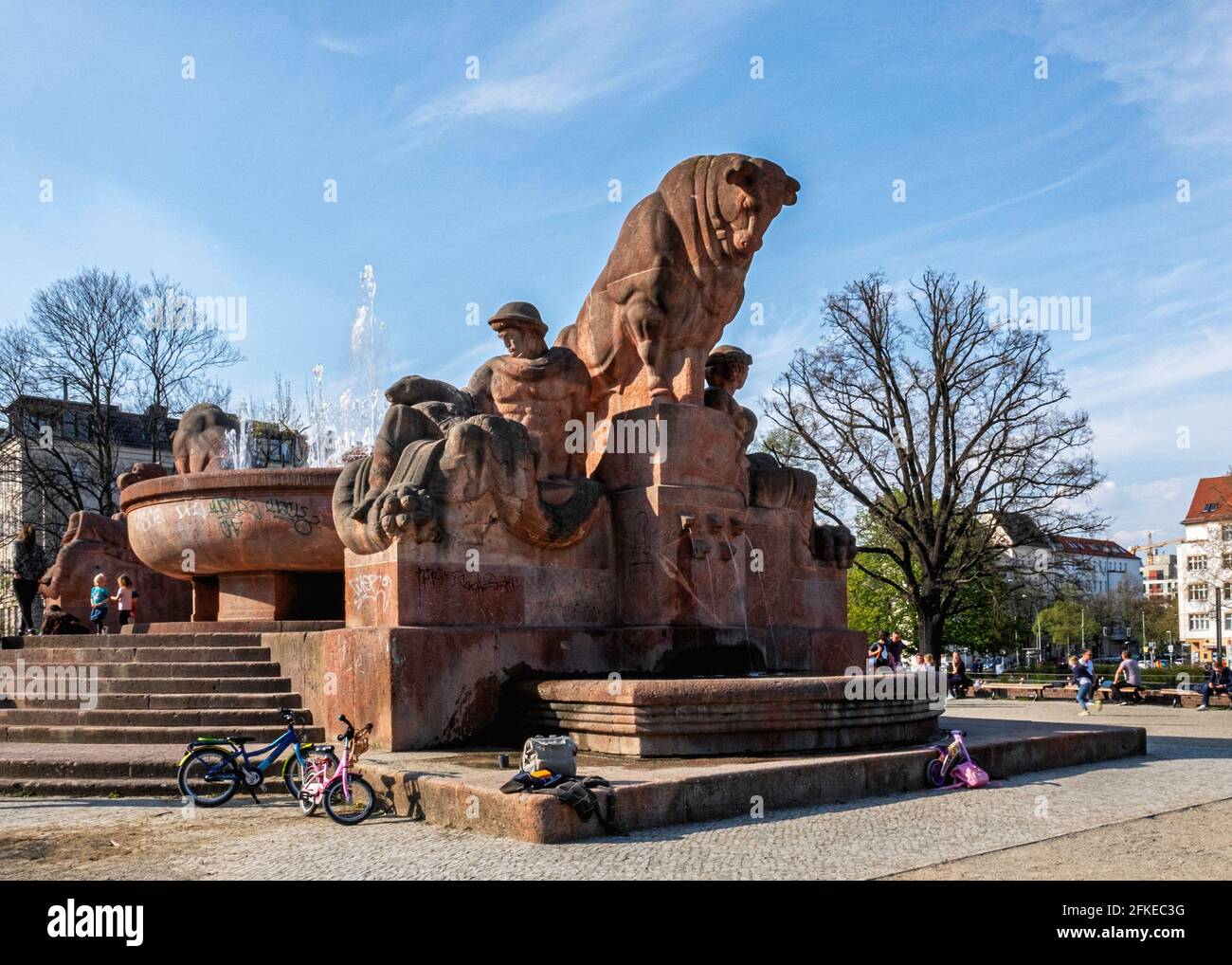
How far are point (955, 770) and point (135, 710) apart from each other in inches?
279

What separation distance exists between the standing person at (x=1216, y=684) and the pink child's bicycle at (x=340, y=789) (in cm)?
2119

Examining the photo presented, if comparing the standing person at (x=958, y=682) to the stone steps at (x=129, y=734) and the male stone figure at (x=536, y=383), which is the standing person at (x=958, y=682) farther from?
the stone steps at (x=129, y=734)

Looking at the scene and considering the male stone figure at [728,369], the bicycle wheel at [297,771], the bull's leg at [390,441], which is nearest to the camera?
the bicycle wheel at [297,771]

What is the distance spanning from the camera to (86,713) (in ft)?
34.7

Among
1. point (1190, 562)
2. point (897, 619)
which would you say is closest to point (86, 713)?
point (897, 619)

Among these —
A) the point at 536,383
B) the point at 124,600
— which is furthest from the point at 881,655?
the point at 124,600

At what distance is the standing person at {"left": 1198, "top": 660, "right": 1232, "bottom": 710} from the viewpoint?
944 inches

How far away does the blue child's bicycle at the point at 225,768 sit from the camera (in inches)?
A: 317

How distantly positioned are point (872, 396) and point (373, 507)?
21.3m

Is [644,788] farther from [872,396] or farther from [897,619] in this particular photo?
[897,619]

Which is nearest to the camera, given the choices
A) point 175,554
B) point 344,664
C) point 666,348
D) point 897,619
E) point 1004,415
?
point 344,664

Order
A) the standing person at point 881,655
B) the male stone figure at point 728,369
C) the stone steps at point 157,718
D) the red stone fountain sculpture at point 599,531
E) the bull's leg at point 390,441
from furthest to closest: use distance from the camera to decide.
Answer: the standing person at point 881,655
the male stone figure at point 728,369
the bull's leg at point 390,441
the stone steps at point 157,718
the red stone fountain sculpture at point 599,531

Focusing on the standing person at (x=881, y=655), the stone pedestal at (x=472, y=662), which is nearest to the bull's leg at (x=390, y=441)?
the stone pedestal at (x=472, y=662)

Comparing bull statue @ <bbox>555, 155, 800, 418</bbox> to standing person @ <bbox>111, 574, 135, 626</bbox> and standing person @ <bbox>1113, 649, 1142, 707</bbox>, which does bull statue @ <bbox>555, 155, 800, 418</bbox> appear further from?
standing person @ <bbox>1113, 649, 1142, 707</bbox>
